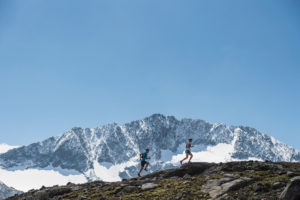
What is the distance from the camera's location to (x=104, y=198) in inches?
738

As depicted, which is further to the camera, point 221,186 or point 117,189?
point 117,189

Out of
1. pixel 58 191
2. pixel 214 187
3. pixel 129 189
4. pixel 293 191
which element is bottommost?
pixel 293 191

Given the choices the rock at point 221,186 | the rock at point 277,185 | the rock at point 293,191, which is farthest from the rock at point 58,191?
the rock at point 293,191

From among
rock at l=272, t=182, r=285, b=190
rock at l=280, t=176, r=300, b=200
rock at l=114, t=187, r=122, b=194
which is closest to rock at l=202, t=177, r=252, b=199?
rock at l=272, t=182, r=285, b=190

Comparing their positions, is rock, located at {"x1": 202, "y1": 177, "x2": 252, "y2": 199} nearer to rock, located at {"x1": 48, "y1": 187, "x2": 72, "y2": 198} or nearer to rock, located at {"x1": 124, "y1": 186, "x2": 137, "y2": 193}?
rock, located at {"x1": 124, "y1": 186, "x2": 137, "y2": 193}

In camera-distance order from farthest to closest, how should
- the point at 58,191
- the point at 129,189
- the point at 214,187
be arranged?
the point at 58,191 < the point at 129,189 < the point at 214,187

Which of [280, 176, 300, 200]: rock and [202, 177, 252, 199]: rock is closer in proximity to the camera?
[280, 176, 300, 200]: rock

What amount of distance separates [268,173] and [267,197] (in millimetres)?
6617

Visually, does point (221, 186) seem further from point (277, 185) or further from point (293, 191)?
point (293, 191)

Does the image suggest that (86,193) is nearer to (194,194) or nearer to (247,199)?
(194,194)

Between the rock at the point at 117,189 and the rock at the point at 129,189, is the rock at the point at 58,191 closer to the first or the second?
the rock at the point at 117,189

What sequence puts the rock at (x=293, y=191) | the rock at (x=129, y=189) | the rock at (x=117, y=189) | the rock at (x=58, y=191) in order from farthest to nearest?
the rock at (x=58, y=191), the rock at (x=117, y=189), the rock at (x=129, y=189), the rock at (x=293, y=191)

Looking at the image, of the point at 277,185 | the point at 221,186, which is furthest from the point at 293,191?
the point at 221,186

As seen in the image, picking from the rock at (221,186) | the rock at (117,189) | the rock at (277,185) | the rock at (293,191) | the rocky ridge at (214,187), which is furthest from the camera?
the rock at (117,189)
